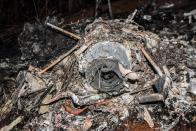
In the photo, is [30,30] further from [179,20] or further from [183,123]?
[183,123]

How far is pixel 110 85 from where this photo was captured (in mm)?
6672

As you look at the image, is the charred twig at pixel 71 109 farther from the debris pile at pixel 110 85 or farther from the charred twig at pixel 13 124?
the charred twig at pixel 13 124

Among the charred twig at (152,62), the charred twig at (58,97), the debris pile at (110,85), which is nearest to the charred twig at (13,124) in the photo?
the debris pile at (110,85)

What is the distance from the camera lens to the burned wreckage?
6.27m

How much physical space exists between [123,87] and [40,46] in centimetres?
270

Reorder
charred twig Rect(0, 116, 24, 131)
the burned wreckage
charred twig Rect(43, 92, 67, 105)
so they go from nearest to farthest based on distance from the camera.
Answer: the burned wreckage < charred twig Rect(0, 116, 24, 131) < charred twig Rect(43, 92, 67, 105)

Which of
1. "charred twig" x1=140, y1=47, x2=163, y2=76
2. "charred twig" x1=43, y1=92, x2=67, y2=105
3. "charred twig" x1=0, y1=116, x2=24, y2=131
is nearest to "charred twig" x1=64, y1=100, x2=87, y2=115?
"charred twig" x1=43, y1=92, x2=67, y2=105

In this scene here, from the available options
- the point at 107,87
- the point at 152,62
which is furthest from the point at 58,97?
the point at 152,62

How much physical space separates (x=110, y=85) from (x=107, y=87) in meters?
0.06

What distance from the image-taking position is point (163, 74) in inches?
261

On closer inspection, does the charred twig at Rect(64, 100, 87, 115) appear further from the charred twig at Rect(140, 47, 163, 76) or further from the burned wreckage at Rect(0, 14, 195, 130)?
the charred twig at Rect(140, 47, 163, 76)

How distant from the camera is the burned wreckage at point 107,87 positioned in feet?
20.6

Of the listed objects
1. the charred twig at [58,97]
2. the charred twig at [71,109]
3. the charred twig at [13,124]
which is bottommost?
the charred twig at [13,124]

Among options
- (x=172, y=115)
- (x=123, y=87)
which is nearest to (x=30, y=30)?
(x=123, y=87)
